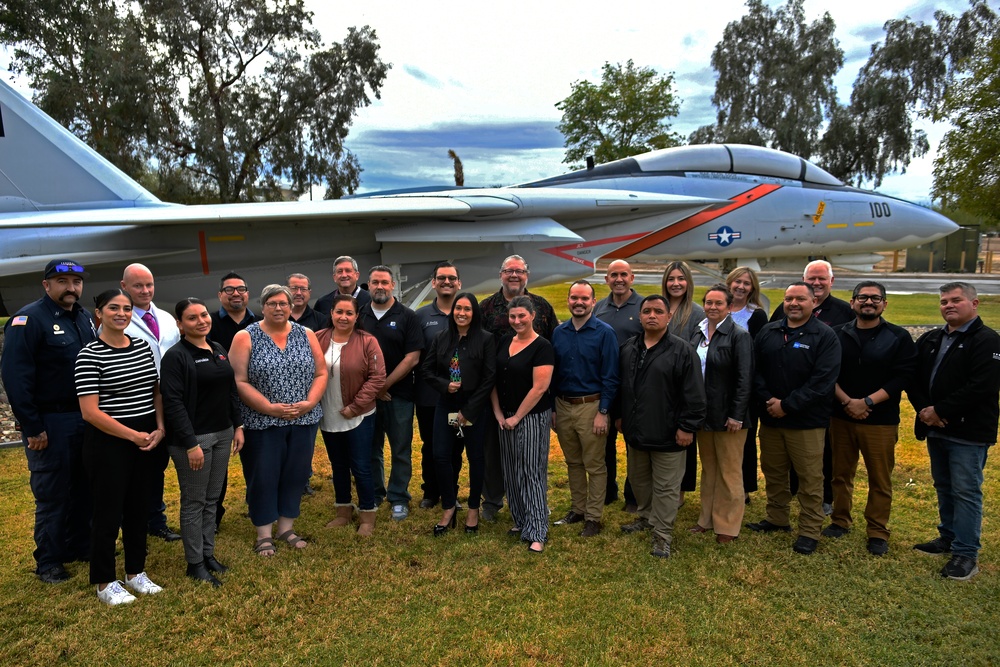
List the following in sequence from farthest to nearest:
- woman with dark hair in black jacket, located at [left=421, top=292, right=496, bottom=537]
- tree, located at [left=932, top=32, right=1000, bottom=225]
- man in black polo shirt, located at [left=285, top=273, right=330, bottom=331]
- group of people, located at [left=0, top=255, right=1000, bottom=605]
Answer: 1. tree, located at [left=932, top=32, right=1000, bottom=225]
2. man in black polo shirt, located at [left=285, top=273, right=330, bottom=331]
3. woman with dark hair in black jacket, located at [left=421, top=292, right=496, bottom=537]
4. group of people, located at [left=0, top=255, right=1000, bottom=605]

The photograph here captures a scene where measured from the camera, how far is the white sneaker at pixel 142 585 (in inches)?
136

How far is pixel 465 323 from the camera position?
4.01 metres

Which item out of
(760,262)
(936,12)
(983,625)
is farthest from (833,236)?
(936,12)

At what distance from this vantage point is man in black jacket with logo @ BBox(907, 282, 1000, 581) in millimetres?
3447

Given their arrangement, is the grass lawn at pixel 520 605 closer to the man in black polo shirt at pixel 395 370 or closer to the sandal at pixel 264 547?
the sandal at pixel 264 547

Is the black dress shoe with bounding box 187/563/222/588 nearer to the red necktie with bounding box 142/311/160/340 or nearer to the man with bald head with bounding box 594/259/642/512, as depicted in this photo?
the red necktie with bounding box 142/311/160/340

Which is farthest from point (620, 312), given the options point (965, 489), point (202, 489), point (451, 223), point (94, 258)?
point (94, 258)

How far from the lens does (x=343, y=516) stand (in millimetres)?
4473

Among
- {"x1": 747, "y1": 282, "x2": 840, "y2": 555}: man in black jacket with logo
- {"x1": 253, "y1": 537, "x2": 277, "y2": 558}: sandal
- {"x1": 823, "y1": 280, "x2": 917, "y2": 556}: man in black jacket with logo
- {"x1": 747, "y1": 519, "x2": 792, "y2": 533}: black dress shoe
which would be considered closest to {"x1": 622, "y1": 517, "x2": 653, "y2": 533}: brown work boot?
{"x1": 747, "y1": 519, "x2": 792, "y2": 533}: black dress shoe

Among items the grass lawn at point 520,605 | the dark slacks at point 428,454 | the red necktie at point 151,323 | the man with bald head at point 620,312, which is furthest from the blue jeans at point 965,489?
the red necktie at point 151,323

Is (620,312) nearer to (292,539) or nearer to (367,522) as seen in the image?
(367,522)

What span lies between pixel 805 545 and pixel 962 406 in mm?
1281

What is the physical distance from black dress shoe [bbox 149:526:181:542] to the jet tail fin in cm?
558

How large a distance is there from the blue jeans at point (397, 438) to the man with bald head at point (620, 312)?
1.53m
